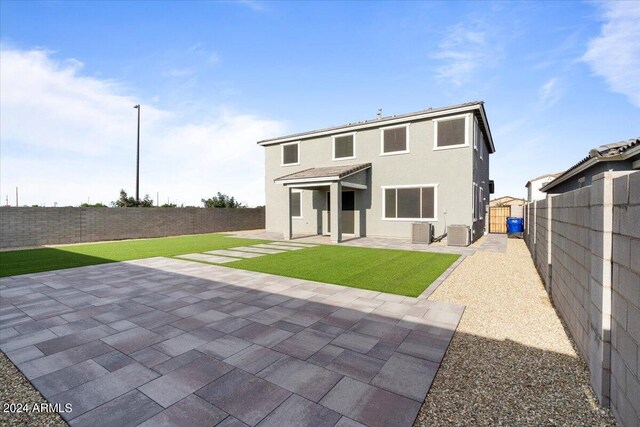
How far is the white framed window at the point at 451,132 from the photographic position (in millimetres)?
12711

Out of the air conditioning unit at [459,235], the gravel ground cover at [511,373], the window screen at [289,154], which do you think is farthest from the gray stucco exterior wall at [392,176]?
the gravel ground cover at [511,373]

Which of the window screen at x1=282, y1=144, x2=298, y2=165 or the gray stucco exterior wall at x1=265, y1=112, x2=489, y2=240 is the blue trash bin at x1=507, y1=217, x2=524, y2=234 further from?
the window screen at x1=282, y1=144, x2=298, y2=165

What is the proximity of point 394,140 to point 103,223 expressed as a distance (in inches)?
656

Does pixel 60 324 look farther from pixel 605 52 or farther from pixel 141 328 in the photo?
pixel 605 52

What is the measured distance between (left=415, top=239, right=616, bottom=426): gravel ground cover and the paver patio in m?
0.20

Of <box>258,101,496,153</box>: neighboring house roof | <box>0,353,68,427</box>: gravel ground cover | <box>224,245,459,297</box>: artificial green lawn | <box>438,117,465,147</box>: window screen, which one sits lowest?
<box>0,353,68,427</box>: gravel ground cover

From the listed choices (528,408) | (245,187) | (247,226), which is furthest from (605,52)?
(245,187)

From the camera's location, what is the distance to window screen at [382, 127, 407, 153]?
46.9 ft

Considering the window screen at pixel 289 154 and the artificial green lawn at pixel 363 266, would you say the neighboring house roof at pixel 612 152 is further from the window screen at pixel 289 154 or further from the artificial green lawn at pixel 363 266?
the window screen at pixel 289 154

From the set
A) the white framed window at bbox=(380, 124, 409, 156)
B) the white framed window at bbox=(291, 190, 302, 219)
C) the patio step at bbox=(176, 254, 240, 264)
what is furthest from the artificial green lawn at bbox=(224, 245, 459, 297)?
the white framed window at bbox=(291, 190, 302, 219)

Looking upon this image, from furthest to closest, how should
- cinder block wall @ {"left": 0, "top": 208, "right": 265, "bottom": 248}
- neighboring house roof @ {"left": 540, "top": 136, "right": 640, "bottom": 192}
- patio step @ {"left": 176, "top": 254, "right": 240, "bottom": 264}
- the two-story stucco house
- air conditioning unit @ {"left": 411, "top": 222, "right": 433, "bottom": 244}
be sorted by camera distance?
cinder block wall @ {"left": 0, "top": 208, "right": 265, "bottom": 248} → the two-story stucco house → air conditioning unit @ {"left": 411, "top": 222, "right": 433, "bottom": 244} → patio step @ {"left": 176, "top": 254, "right": 240, "bottom": 264} → neighboring house roof @ {"left": 540, "top": 136, "right": 640, "bottom": 192}

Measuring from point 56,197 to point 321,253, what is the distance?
83.5 ft

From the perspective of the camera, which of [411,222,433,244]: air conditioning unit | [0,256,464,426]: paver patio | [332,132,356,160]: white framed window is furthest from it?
[332,132,356,160]: white framed window

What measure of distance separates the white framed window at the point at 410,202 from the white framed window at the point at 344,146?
2873mm
